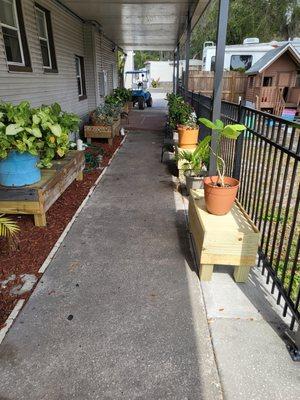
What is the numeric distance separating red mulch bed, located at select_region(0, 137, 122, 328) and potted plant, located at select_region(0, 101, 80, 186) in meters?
0.59

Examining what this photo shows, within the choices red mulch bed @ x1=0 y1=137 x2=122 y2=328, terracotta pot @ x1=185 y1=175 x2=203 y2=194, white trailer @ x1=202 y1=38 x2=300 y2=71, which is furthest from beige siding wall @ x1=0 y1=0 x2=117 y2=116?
white trailer @ x1=202 y1=38 x2=300 y2=71

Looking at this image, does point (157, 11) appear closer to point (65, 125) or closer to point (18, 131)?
point (65, 125)

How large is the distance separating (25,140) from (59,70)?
4.48m

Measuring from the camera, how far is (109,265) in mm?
2965

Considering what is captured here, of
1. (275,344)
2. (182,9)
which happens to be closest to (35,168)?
(275,344)

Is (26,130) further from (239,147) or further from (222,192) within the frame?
(239,147)

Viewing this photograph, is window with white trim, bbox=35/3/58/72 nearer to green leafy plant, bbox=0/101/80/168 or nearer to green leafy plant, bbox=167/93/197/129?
green leafy plant, bbox=167/93/197/129

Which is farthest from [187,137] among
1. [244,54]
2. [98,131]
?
[244,54]

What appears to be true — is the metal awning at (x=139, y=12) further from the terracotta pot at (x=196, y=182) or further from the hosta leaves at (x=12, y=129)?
the hosta leaves at (x=12, y=129)

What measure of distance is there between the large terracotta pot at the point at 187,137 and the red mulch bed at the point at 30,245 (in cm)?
214

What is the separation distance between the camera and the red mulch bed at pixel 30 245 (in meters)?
2.58

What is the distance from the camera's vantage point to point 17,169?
132 inches

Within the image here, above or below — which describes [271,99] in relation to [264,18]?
below

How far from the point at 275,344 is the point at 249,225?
39.2 inches
